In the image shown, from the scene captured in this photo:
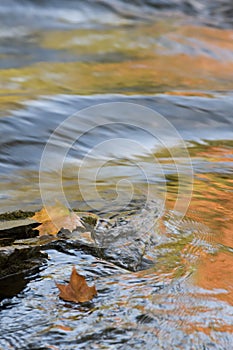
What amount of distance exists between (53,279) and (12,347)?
A: 19.8 inches

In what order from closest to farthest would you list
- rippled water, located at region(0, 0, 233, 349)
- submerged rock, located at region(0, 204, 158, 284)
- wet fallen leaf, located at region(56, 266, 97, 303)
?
rippled water, located at region(0, 0, 233, 349) < wet fallen leaf, located at region(56, 266, 97, 303) < submerged rock, located at region(0, 204, 158, 284)

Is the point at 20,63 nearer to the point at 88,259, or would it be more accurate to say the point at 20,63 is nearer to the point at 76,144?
the point at 76,144

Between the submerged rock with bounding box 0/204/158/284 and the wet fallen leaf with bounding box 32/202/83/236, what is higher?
the wet fallen leaf with bounding box 32/202/83/236

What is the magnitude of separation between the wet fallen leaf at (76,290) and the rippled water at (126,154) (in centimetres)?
4

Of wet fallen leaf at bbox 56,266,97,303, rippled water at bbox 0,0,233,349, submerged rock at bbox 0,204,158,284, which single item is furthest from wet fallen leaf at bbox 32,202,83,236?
wet fallen leaf at bbox 56,266,97,303

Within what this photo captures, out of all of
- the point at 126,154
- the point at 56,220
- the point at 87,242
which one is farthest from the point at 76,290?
the point at 126,154

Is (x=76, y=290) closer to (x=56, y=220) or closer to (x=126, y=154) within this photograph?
(x=56, y=220)

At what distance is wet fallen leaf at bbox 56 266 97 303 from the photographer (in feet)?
8.24

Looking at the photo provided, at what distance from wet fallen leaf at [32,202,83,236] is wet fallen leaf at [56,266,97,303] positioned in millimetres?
465

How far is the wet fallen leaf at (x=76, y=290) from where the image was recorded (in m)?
2.51

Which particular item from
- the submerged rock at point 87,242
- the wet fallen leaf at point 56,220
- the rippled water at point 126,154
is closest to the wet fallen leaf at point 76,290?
the rippled water at point 126,154

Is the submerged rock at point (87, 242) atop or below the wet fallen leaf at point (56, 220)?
below

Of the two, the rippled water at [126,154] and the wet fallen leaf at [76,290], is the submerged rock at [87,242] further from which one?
the wet fallen leaf at [76,290]

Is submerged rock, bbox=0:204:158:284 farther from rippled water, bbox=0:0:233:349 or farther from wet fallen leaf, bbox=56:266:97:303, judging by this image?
wet fallen leaf, bbox=56:266:97:303
